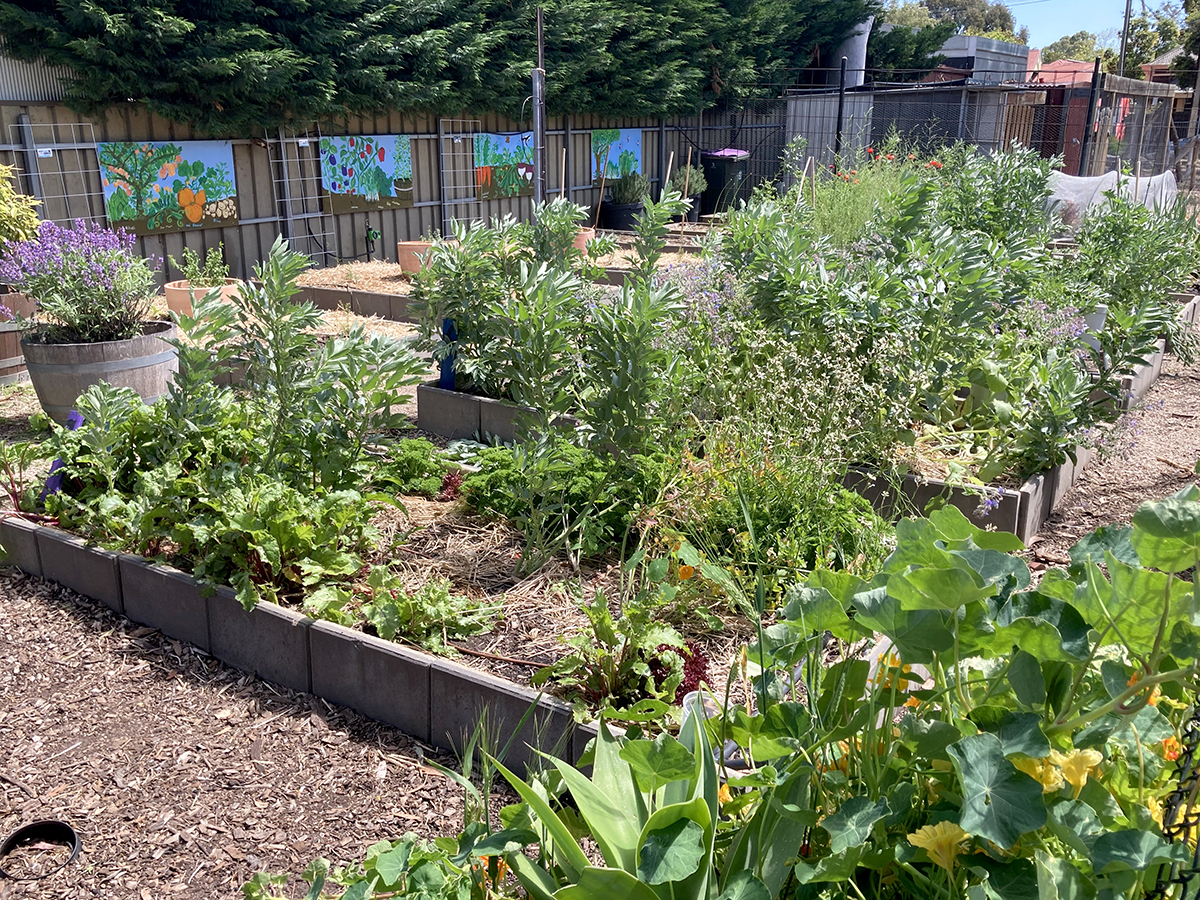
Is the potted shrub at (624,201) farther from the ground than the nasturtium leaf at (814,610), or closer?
closer

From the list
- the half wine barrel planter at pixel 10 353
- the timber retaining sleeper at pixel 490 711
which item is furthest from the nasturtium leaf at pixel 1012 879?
the half wine barrel planter at pixel 10 353

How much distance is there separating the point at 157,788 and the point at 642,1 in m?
15.7

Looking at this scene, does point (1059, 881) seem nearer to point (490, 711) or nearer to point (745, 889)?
point (745, 889)

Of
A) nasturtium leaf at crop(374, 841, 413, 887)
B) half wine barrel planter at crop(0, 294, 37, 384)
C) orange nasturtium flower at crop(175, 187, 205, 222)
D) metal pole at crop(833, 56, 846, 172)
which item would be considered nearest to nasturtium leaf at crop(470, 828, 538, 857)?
nasturtium leaf at crop(374, 841, 413, 887)

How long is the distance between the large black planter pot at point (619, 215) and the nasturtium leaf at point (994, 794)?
14808 mm

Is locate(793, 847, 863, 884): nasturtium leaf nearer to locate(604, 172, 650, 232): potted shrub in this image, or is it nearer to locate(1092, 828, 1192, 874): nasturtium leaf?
locate(1092, 828, 1192, 874): nasturtium leaf

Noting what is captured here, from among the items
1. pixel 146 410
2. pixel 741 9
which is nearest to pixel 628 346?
pixel 146 410

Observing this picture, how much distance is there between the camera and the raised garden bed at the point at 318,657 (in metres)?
2.56

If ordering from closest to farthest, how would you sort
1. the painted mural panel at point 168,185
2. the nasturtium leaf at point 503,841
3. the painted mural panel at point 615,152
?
the nasturtium leaf at point 503,841, the painted mural panel at point 168,185, the painted mural panel at point 615,152

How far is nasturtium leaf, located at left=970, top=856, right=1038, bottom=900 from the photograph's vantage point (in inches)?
40.9

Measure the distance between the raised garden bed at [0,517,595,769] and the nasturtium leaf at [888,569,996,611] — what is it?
1398 mm

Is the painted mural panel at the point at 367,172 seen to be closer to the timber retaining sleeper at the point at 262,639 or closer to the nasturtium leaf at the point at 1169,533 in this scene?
the timber retaining sleeper at the point at 262,639

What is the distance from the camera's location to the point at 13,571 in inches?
145

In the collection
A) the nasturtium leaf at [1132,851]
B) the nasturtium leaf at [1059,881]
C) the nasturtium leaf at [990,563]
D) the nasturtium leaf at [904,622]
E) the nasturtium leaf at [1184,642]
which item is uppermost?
the nasturtium leaf at [990,563]
